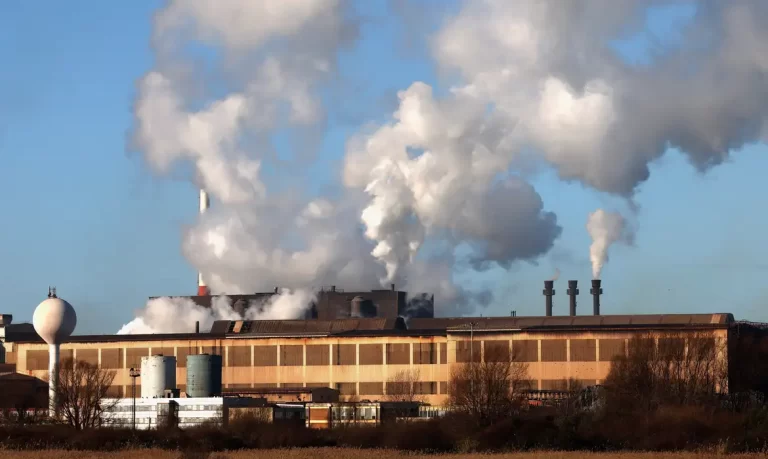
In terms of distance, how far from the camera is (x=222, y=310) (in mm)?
117062

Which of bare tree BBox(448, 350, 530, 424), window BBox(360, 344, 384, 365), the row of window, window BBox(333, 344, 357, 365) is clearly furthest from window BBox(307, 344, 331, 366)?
bare tree BBox(448, 350, 530, 424)

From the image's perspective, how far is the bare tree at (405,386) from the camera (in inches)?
3666

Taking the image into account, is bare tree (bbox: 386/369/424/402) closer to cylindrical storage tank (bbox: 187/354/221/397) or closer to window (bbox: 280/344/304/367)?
window (bbox: 280/344/304/367)

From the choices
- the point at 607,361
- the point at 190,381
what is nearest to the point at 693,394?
the point at 607,361

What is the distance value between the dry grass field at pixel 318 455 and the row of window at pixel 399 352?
32.8 meters

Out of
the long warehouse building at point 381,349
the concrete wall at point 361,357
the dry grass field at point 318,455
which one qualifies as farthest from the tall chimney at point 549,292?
the dry grass field at point 318,455

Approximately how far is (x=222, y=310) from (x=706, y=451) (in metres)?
70.1

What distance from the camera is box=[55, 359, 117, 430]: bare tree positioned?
247ft

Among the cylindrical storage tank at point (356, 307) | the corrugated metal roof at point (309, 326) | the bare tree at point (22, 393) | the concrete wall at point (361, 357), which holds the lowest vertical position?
the bare tree at point (22, 393)

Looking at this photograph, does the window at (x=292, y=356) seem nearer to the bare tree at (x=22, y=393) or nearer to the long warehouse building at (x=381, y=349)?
the long warehouse building at (x=381, y=349)

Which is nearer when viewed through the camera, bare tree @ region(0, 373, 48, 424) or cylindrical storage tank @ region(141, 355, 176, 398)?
cylindrical storage tank @ region(141, 355, 176, 398)

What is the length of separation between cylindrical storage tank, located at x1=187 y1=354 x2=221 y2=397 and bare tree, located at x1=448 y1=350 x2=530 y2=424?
16185 mm

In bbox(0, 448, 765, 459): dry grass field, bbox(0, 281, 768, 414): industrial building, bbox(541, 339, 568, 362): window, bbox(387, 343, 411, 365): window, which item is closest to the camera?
bbox(0, 448, 765, 459): dry grass field

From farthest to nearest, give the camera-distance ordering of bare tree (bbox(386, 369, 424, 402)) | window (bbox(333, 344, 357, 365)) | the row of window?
1. window (bbox(333, 344, 357, 365))
2. bare tree (bbox(386, 369, 424, 402))
3. the row of window
